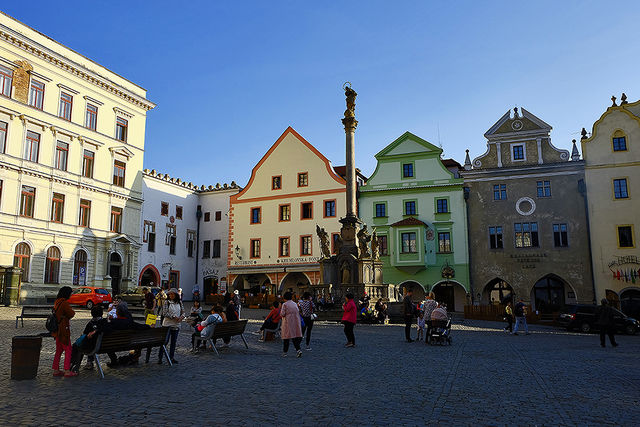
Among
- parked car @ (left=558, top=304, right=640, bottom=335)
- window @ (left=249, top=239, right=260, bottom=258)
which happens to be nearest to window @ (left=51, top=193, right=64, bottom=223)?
window @ (left=249, top=239, right=260, bottom=258)

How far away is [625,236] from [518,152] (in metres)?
9.60

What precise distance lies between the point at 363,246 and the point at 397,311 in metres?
3.85

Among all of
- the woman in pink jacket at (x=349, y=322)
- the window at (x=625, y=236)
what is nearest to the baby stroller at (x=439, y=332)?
the woman in pink jacket at (x=349, y=322)

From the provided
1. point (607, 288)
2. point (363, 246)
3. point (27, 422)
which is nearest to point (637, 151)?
point (607, 288)

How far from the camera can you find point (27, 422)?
636cm

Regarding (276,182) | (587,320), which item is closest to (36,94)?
(276,182)

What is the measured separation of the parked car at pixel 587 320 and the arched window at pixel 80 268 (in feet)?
105

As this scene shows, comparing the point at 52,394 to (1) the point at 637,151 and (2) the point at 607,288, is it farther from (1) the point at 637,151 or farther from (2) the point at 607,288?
(1) the point at 637,151

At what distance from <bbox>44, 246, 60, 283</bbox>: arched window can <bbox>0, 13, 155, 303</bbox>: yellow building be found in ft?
0.22

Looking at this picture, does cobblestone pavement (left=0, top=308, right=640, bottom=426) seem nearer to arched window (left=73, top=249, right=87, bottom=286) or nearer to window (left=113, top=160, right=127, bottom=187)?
arched window (left=73, top=249, right=87, bottom=286)

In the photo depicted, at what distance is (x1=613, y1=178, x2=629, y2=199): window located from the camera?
37844mm

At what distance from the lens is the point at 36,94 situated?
3584 centimetres

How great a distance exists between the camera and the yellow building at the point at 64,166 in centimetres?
3397

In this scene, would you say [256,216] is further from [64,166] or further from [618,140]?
[618,140]
